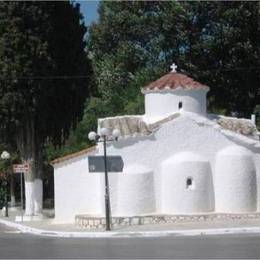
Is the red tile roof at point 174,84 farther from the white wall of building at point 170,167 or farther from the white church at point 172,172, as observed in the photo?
the white wall of building at point 170,167

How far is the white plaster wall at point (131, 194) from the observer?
3147 cm

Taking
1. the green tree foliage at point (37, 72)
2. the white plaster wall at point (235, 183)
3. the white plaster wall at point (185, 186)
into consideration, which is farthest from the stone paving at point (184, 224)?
the green tree foliage at point (37, 72)

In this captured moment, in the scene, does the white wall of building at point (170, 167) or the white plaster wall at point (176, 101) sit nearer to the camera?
the white wall of building at point (170, 167)

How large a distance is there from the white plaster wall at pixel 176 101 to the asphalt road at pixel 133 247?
9.87 metres

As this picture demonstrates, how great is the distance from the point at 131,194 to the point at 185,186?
2.25 metres

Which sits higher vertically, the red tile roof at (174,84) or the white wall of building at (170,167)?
the red tile roof at (174,84)

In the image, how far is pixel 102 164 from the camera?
2997 cm

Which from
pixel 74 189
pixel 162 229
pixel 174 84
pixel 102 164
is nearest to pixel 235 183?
pixel 174 84

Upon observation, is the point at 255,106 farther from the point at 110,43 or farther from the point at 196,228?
the point at 196,228

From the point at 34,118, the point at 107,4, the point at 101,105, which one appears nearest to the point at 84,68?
the point at 34,118

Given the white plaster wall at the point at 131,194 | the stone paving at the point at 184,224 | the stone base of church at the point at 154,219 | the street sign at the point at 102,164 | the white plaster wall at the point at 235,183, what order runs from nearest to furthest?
the stone paving at the point at 184,224, the street sign at the point at 102,164, the stone base of church at the point at 154,219, the white plaster wall at the point at 131,194, the white plaster wall at the point at 235,183

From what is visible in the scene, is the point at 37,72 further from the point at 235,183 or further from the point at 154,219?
the point at 235,183

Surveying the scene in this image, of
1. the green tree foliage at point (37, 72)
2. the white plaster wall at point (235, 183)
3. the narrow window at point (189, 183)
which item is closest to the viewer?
the narrow window at point (189, 183)

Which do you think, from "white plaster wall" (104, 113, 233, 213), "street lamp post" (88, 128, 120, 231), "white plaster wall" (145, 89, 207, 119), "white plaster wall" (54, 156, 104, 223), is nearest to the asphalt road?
"street lamp post" (88, 128, 120, 231)
